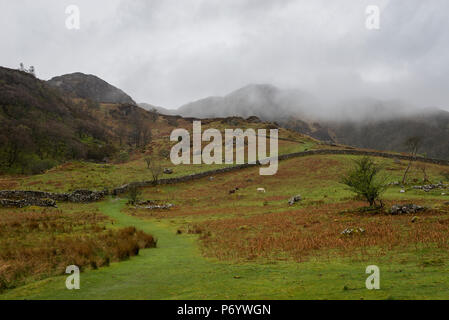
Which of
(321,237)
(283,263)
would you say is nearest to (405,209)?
(321,237)

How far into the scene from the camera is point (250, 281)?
9.23 metres

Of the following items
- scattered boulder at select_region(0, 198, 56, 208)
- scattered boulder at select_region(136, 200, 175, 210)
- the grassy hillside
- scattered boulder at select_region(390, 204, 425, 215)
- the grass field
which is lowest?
scattered boulder at select_region(136, 200, 175, 210)

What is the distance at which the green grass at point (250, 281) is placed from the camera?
7.49 meters

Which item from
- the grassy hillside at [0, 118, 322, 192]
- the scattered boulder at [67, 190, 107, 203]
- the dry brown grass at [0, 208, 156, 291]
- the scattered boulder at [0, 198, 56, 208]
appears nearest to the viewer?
the dry brown grass at [0, 208, 156, 291]

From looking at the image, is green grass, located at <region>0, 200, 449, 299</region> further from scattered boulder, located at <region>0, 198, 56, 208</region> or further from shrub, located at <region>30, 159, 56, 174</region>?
shrub, located at <region>30, 159, 56, 174</region>

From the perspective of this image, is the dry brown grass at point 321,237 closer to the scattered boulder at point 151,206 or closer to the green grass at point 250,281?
the green grass at point 250,281

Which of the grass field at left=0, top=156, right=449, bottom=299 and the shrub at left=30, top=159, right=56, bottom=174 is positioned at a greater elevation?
the shrub at left=30, top=159, right=56, bottom=174

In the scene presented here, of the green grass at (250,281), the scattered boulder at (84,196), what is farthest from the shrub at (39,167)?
the green grass at (250,281)

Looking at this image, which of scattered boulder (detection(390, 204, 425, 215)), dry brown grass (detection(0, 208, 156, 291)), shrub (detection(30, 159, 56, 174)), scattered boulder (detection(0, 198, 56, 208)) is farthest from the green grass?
shrub (detection(30, 159, 56, 174))

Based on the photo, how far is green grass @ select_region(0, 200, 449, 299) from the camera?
24.6 ft

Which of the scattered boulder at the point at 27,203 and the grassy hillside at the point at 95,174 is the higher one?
the grassy hillside at the point at 95,174

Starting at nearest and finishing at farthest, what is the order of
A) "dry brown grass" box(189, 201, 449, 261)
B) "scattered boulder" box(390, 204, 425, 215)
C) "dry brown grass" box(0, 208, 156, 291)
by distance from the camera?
"dry brown grass" box(0, 208, 156, 291) → "dry brown grass" box(189, 201, 449, 261) → "scattered boulder" box(390, 204, 425, 215)

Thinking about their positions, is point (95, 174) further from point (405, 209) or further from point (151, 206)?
point (405, 209)
